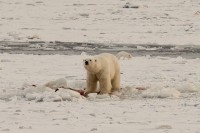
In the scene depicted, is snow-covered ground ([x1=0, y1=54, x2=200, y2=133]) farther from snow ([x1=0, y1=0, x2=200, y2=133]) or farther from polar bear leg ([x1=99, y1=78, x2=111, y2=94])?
polar bear leg ([x1=99, y1=78, x2=111, y2=94])

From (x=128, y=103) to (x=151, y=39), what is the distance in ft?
51.8

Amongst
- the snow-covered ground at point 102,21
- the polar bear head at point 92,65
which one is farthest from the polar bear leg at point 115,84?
the snow-covered ground at point 102,21

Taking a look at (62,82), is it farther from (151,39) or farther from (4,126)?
(151,39)

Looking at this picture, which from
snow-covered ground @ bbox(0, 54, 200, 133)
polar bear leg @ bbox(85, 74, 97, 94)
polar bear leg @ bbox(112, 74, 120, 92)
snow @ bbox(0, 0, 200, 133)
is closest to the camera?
snow-covered ground @ bbox(0, 54, 200, 133)

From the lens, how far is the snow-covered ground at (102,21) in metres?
25.3

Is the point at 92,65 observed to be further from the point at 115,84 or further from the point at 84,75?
the point at 84,75

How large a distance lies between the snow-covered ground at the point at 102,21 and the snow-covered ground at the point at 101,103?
34.7 ft

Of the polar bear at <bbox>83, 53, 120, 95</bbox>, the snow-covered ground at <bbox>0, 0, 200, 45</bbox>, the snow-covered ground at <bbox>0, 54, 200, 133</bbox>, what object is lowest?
the snow-covered ground at <bbox>0, 54, 200, 133</bbox>

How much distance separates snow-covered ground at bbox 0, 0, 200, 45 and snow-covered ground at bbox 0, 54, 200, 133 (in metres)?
10.6

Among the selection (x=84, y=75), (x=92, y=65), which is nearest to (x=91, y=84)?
(x=92, y=65)

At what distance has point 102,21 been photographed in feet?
102

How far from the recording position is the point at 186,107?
8789mm

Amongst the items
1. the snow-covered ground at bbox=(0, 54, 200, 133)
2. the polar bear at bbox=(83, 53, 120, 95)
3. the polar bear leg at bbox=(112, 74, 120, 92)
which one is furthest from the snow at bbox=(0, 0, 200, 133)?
the polar bear at bbox=(83, 53, 120, 95)

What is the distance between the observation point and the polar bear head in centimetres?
1011
